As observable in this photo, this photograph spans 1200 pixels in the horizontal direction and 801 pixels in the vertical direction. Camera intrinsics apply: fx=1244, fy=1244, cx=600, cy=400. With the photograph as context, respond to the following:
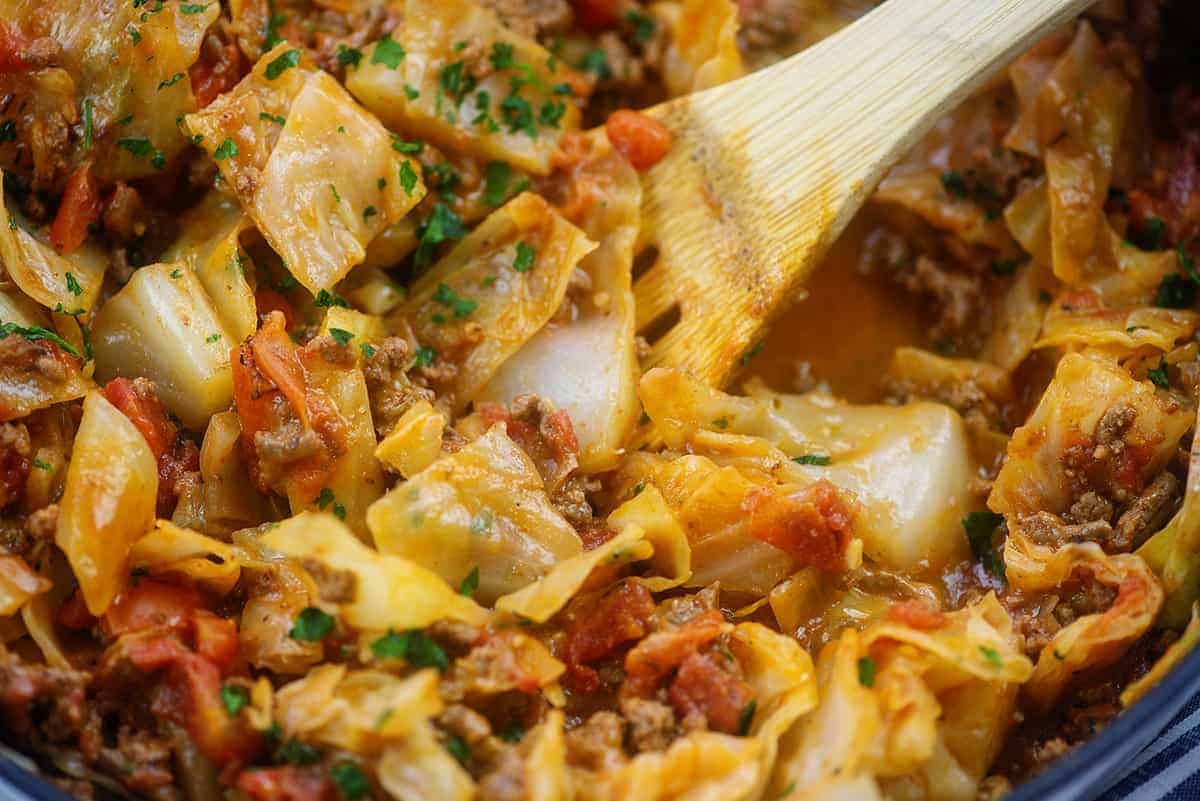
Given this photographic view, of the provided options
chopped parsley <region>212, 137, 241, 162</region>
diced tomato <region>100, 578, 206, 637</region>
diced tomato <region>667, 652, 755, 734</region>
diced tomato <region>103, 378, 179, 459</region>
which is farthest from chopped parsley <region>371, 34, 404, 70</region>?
diced tomato <region>667, 652, 755, 734</region>

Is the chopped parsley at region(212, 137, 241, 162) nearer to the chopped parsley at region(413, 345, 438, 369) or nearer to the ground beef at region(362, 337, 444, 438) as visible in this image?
the ground beef at region(362, 337, 444, 438)

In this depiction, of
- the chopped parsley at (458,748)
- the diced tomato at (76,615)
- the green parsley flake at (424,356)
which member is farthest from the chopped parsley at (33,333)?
the chopped parsley at (458,748)

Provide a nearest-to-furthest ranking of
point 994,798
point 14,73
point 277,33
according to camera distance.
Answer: point 994,798 → point 14,73 → point 277,33

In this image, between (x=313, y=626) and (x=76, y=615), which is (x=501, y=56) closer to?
(x=313, y=626)

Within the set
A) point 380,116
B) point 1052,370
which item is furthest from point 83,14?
point 1052,370

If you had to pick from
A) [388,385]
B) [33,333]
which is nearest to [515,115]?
[388,385]

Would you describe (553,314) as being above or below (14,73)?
below

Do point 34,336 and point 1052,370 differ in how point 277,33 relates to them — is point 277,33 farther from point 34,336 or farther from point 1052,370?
point 1052,370
